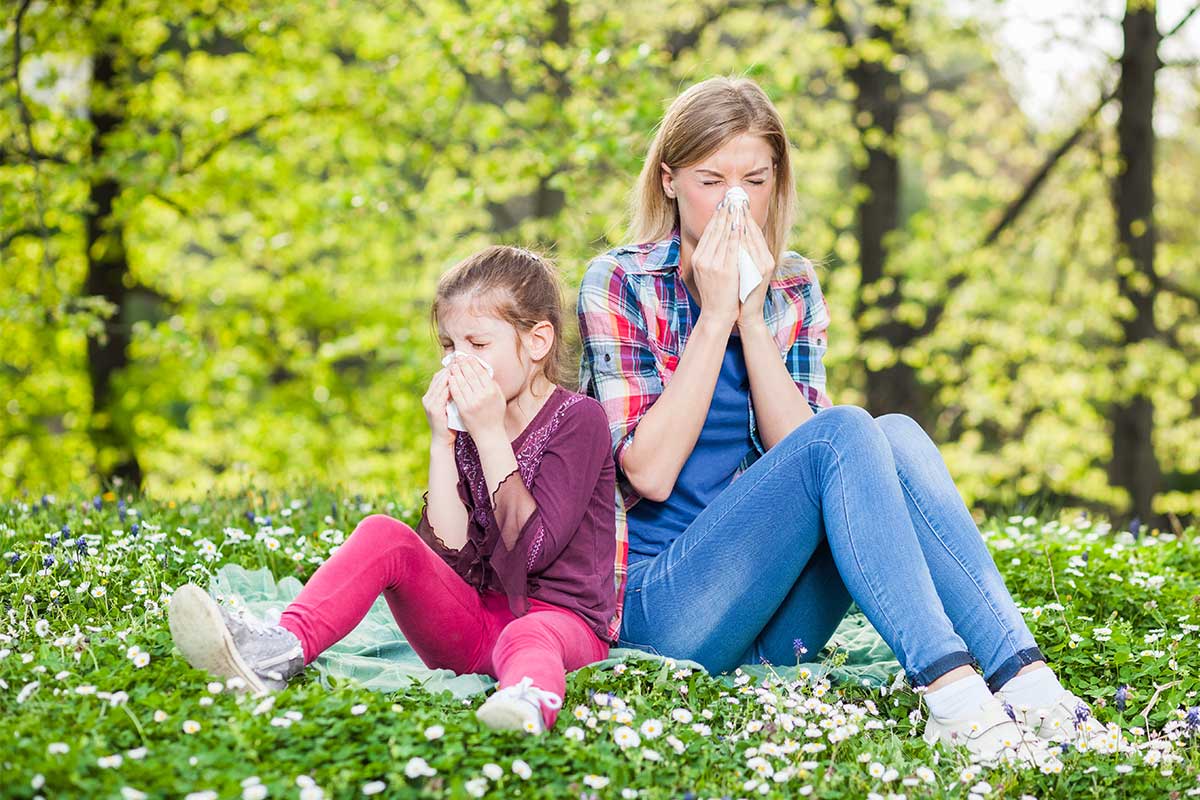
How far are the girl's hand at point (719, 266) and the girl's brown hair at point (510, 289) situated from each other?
40cm

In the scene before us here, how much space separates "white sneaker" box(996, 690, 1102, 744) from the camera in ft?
8.66

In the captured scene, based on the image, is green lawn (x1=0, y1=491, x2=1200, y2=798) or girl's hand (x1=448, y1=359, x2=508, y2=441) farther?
girl's hand (x1=448, y1=359, x2=508, y2=441)

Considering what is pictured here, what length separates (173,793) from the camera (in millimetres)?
1997

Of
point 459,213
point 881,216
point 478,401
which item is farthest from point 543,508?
Result: point 881,216

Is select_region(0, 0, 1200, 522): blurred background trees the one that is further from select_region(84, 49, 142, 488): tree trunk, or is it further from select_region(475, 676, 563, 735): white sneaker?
select_region(475, 676, 563, 735): white sneaker

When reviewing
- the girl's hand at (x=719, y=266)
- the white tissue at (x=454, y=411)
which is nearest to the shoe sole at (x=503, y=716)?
the white tissue at (x=454, y=411)

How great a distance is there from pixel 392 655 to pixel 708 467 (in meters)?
1.04

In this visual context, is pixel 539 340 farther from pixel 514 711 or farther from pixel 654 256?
pixel 514 711

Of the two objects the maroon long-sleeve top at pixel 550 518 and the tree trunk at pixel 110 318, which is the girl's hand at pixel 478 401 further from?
the tree trunk at pixel 110 318

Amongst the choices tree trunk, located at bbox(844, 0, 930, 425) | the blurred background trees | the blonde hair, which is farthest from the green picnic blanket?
tree trunk, located at bbox(844, 0, 930, 425)

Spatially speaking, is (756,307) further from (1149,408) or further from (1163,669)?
(1149,408)

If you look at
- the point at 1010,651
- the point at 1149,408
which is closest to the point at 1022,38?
the point at 1149,408

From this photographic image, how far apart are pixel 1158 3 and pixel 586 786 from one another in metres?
9.69

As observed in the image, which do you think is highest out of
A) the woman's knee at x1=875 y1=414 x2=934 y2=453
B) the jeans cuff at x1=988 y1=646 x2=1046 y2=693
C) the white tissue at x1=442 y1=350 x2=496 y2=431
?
the white tissue at x1=442 y1=350 x2=496 y2=431
